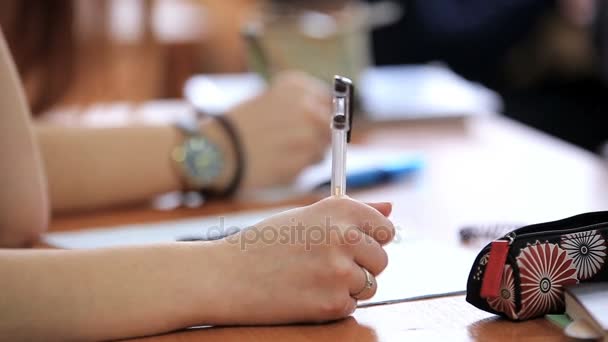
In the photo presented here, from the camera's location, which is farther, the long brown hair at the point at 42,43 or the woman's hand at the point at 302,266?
the long brown hair at the point at 42,43

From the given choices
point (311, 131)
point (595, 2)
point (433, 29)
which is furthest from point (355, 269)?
point (433, 29)

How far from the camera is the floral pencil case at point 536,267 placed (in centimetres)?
56

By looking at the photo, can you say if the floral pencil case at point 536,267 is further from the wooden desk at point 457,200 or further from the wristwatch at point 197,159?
the wristwatch at point 197,159

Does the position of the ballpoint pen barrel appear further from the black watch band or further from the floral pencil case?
the black watch band

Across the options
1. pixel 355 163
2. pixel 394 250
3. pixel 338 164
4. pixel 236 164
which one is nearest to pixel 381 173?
pixel 355 163

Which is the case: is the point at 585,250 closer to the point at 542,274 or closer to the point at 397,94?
the point at 542,274

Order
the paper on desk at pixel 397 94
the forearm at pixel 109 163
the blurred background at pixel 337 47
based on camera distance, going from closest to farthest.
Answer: the forearm at pixel 109 163
the blurred background at pixel 337 47
the paper on desk at pixel 397 94

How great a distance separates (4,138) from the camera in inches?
27.0

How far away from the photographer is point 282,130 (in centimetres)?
101

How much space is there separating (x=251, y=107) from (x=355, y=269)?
1.56 ft

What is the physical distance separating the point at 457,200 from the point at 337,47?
45cm

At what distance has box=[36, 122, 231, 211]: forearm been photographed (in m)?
0.95

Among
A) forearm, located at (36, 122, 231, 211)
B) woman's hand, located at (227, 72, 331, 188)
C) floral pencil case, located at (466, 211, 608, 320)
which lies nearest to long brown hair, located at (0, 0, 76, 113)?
forearm, located at (36, 122, 231, 211)

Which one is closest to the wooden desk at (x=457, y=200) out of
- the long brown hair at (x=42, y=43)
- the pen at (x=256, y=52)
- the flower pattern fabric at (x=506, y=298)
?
the flower pattern fabric at (x=506, y=298)
